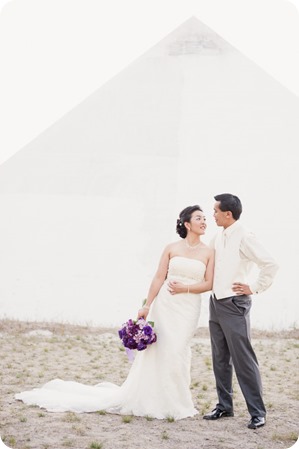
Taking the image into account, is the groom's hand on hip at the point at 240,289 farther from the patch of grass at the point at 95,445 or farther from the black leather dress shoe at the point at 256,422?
the patch of grass at the point at 95,445

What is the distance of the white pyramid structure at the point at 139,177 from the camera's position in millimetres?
13578

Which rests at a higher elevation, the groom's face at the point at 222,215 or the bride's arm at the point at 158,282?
the groom's face at the point at 222,215

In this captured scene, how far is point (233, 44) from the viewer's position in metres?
16.6

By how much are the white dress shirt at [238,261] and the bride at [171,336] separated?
0.15 meters

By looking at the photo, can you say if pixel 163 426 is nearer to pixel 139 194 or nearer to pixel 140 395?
pixel 140 395

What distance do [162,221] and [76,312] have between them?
8.54 ft

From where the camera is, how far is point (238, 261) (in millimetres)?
5324

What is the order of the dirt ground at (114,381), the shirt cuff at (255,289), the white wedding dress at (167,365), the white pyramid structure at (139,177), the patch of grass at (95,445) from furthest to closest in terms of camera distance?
the white pyramid structure at (139,177), the white wedding dress at (167,365), the shirt cuff at (255,289), the dirt ground at (114,381), the patch of grass at (95,445)

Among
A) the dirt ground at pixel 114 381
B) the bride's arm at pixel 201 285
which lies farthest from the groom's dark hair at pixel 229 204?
the dirt ground at pixel 114 381

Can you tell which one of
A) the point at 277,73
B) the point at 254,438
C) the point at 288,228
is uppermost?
the point at 277,73

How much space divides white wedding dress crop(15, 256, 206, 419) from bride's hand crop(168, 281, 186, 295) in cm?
4

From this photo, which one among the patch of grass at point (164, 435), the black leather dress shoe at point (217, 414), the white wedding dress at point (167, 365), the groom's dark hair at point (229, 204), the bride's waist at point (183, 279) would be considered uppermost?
the groom's dark hair at point (229, 204)

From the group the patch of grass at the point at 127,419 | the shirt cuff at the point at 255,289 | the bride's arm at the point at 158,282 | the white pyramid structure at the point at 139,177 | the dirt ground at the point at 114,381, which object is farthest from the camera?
the white pyramid structure at the point at 139,177

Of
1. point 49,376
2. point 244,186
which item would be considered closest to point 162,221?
point 244,186
